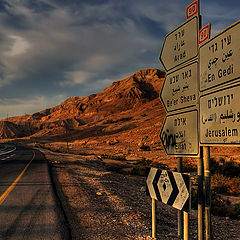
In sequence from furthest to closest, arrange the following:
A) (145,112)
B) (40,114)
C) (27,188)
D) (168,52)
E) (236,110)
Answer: (40,114)
(145,112)
(27,188)
(168,52)
(236,110)

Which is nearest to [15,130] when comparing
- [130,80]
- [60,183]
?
[130,80]

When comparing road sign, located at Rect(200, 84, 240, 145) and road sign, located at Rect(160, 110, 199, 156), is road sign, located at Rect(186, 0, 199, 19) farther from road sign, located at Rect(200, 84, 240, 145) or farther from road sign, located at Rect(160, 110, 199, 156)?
road sign, located at Rect(160, 110, 199, 156)

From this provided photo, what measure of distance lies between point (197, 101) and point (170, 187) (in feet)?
4.94

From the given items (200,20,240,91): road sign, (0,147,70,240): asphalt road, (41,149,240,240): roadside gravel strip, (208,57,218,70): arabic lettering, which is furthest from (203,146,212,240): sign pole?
(0,147,70,240): asphalt road

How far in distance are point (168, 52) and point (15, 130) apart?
477 feet

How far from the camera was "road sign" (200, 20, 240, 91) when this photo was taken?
2734mm

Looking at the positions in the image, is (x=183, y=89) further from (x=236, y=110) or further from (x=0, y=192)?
(x=0, y=192)

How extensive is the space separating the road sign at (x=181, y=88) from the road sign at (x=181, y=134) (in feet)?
0.63

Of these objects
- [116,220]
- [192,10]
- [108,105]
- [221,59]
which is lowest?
[116,220]

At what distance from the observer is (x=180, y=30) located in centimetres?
387

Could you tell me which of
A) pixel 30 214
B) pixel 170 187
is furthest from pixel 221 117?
pixel 30 214

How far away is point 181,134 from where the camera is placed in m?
3.82

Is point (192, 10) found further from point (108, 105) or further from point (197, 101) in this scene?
point (108, 105)

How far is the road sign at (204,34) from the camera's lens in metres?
3.24
